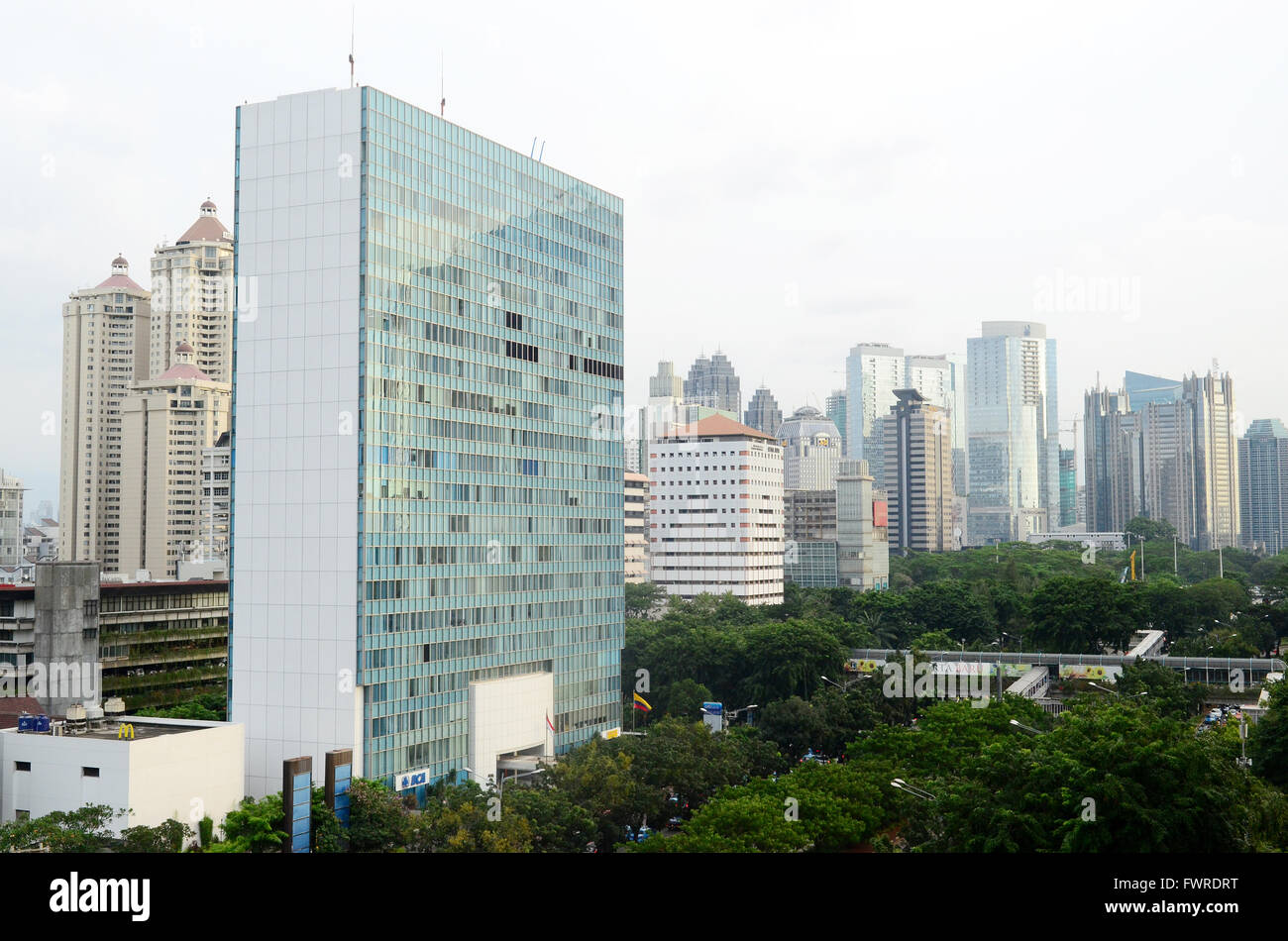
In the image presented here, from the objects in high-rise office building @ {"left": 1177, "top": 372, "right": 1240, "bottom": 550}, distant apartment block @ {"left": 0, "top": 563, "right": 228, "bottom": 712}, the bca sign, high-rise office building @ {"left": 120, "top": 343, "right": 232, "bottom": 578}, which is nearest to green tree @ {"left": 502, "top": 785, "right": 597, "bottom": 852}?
the bca sign

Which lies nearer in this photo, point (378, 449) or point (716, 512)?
point (378, 449)

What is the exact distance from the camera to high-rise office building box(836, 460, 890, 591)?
5108 inches

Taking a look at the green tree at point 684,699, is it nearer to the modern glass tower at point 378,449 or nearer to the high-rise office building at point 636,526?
the modern glass tower at point 378,449

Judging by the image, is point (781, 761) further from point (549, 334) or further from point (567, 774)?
point (549, 334)

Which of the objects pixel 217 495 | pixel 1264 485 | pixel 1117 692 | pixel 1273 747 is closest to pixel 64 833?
pixel 1273 747

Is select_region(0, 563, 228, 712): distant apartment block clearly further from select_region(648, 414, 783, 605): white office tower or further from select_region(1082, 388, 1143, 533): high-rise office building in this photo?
select_region(1082, 388, 1143, 533): high-rise office building

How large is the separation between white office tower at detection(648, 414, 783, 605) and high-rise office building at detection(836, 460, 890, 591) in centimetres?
1060

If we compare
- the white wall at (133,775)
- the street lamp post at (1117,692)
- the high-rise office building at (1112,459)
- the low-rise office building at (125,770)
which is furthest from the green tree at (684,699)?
the high-rise office building at (1112,459)

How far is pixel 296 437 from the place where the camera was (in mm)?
43000

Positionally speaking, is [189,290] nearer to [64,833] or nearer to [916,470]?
[916,470]

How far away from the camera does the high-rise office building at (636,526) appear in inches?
5054

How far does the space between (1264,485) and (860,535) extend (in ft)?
181

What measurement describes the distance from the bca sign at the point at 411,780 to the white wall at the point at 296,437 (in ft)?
6.95

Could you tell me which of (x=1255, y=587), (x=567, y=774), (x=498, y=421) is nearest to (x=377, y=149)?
(x=498, y=421)
